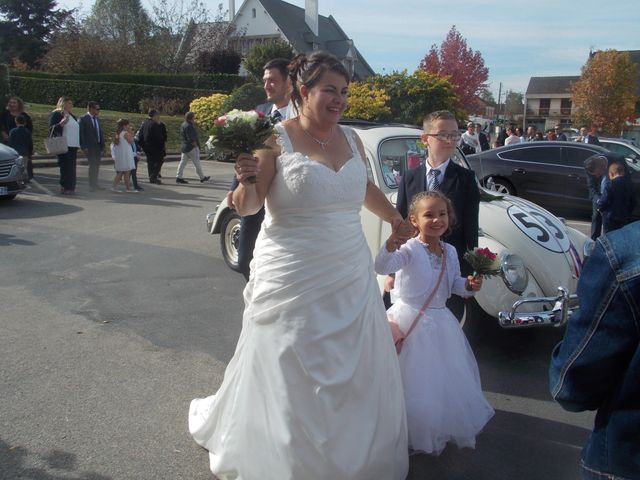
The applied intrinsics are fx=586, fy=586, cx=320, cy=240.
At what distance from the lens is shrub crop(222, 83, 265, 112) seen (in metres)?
21.9

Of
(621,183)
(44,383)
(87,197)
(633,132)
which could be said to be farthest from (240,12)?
(44,383)

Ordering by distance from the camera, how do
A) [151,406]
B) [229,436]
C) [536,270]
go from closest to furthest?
1. [229,436]
2. [151,406]
3. [536,270]

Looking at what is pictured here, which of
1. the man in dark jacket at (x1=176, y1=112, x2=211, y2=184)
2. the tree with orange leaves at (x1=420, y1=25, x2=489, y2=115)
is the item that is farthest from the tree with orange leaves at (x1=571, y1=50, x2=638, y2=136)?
the man in dark jacket at (x1=176, y1=112, x2=211, y2=184)

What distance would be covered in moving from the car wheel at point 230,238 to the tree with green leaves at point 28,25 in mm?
53408

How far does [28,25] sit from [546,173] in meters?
57.2

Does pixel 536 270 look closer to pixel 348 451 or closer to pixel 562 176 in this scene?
pixel 348 451

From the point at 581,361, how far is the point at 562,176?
11631mm

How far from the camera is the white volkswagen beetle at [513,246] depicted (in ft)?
14.4

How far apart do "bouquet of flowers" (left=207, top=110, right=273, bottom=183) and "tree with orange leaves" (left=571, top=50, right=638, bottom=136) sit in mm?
46550

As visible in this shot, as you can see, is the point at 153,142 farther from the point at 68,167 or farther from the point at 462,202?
the point at 462,202

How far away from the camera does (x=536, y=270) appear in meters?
4.71

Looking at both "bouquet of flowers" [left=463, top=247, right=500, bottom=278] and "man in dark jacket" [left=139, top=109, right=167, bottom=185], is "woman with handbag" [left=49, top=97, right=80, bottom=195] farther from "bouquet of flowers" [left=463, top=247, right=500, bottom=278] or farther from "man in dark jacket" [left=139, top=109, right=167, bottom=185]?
"bouquet of flowers" [left=463, top=247, right=500, bottom=278]

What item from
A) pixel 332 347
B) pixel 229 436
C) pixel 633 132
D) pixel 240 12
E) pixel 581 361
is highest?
pixel 240 12

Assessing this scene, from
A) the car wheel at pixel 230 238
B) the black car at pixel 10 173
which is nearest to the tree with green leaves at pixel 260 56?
the black car at pixel 10 173
